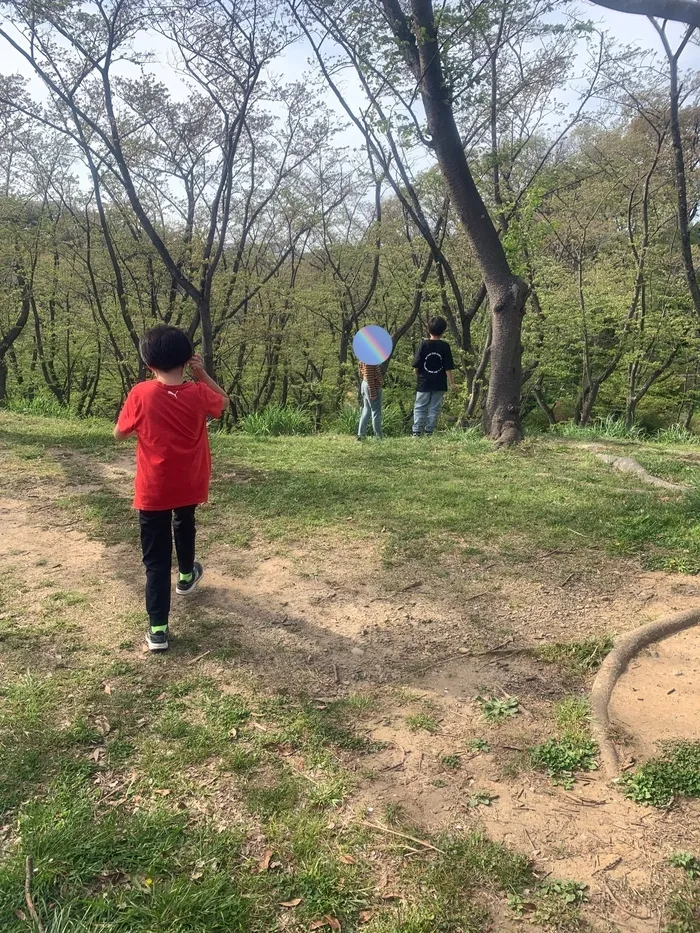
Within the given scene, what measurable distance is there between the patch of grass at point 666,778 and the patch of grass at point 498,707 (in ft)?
1.58

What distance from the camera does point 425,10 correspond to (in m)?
6.23

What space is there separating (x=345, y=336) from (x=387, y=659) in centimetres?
1636

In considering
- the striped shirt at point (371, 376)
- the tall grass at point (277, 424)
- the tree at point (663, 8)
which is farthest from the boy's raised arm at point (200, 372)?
the tall grass at point (277, 424)

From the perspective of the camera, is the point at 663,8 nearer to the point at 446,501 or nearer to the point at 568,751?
the point at 446,501

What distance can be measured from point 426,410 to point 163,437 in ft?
19.3

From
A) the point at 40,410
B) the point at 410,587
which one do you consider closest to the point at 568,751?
the point at 410,587

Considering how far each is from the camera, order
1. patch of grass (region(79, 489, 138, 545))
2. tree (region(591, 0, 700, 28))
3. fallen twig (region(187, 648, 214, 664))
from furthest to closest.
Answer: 1. patch of grass (region(79, 489, 138, 545))
2. tree (region(591, 0, 700, 28))
3. fallen twig (region(187, 648, 214, 664))

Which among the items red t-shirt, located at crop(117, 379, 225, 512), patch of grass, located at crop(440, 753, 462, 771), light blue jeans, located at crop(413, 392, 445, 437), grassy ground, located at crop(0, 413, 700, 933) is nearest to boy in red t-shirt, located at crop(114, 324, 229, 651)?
red t-shirt, located at crop(117, 379, 225, 512)

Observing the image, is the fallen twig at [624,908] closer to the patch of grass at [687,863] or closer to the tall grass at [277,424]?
the patch of grass at [687,863]

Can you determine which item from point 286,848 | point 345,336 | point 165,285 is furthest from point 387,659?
point 345,336

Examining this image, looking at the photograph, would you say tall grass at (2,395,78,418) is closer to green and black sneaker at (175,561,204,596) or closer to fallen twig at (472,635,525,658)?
green and black sneaker at (175,561,204,596)

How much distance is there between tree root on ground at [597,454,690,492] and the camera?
5198mm

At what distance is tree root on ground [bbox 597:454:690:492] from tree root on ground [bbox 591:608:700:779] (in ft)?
7.81

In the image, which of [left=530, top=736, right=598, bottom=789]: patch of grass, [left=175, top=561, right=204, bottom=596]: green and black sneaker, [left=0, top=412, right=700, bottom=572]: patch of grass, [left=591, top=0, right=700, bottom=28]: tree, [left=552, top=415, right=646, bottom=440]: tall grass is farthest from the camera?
[left=552, top=415, right=646, bottom=440]: tall grass
